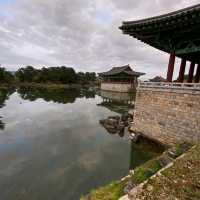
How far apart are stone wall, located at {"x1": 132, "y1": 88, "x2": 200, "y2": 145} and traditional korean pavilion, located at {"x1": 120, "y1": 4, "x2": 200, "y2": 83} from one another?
142 cm

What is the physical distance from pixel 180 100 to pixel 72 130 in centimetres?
654

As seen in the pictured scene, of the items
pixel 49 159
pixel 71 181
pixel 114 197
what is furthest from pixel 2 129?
pixel 114 197

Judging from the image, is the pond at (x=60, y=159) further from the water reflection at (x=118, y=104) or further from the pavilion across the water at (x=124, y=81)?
the pavilion across the water at (x=124, y=81)

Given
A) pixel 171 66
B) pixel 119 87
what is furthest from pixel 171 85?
pixel 119 87

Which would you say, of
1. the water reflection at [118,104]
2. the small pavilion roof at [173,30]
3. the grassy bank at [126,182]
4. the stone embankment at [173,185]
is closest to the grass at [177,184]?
the stone embankment at [173,185]

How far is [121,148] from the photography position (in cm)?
791

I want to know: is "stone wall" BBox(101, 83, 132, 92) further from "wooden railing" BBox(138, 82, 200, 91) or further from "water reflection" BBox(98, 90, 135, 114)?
"wooden railing" BBox(138, 82, 200, 91)

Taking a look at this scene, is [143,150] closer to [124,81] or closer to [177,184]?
[177,184]

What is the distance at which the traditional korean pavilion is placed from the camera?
6.28m

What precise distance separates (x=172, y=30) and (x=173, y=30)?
1.8 inches

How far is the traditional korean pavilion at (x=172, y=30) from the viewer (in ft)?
20.6

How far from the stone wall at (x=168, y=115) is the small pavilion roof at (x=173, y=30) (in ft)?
7.74

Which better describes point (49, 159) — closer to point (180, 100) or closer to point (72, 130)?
point (72, 130)

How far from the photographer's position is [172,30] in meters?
7.41
